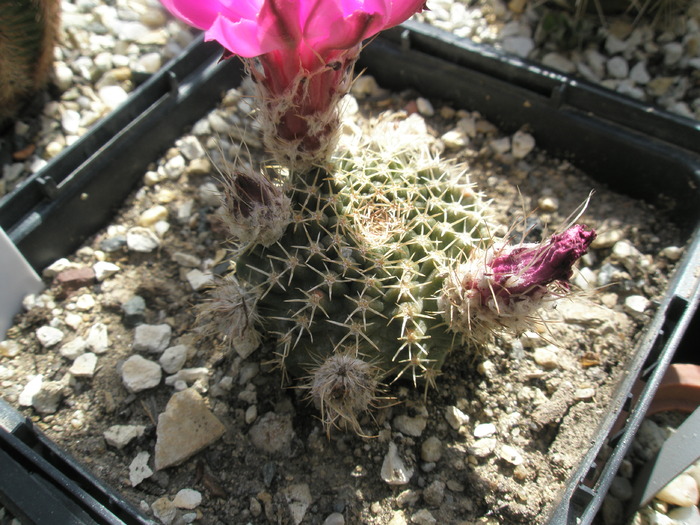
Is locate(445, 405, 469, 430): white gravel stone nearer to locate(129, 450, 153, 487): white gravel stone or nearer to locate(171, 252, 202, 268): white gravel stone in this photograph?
locate(129, 450, 153, 487): white gravel stone

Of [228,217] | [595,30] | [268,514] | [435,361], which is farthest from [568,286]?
[595,30]

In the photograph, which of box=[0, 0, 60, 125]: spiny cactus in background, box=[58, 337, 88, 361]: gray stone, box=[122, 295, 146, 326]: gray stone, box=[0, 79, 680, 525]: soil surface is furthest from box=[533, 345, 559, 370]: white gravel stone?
box=[0, 0, 60, 125]: spiny cactus in background

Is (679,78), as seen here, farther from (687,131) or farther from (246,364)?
(246,364)

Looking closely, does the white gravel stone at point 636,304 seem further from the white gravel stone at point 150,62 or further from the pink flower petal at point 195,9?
the white gravel stone at point 150,62

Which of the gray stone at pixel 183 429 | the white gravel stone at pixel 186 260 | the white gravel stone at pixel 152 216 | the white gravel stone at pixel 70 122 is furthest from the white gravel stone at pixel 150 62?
the gray stone at pixel 183 429

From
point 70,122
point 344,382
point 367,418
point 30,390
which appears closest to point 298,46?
point 344,382

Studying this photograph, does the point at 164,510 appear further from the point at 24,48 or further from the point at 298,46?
the point at 24,48

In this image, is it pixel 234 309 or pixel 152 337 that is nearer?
pixel 234 309
